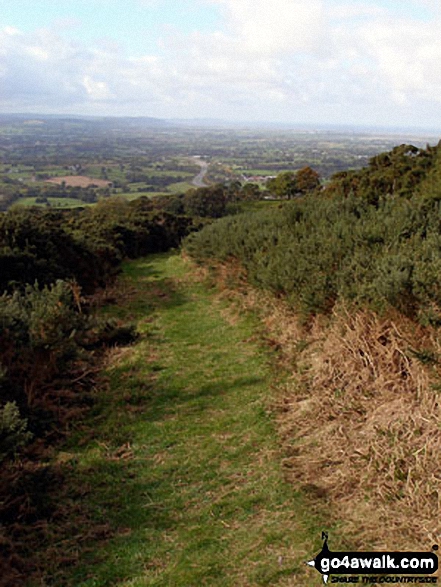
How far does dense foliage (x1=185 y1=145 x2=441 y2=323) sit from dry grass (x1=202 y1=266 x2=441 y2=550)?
1.13 ft

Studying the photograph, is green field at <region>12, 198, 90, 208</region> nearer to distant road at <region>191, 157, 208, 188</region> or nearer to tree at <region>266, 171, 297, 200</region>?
distant road at <region>191, 157, 208, 188</region>

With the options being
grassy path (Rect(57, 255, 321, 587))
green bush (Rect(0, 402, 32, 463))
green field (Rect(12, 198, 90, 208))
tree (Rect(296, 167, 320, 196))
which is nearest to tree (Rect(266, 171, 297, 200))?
tree (Rect(296, 167, 320, 196))

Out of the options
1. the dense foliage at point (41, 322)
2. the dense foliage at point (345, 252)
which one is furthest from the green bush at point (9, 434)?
the dense foliage at point (345, 252)

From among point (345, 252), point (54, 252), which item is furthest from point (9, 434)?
point (54, 252)

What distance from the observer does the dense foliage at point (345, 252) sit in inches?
217

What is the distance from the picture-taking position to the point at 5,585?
3428 mm

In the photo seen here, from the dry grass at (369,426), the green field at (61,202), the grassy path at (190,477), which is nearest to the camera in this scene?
the grassy path at (190,477)

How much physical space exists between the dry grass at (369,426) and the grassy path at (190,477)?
1.14ft

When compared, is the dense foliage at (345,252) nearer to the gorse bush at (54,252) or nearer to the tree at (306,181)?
the gorse bush at (54,252)

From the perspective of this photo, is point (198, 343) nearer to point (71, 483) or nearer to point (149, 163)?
point (71, 483)

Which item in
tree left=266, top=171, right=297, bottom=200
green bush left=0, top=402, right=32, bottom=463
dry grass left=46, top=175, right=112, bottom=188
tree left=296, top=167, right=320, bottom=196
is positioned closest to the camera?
green bush left=0, top=402, right=32, bottom=463

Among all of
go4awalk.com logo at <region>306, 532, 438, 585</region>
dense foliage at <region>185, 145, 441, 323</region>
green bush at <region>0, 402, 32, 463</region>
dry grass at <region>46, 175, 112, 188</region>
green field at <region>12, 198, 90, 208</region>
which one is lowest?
green field at <region>12, 198, 90, 208</region>

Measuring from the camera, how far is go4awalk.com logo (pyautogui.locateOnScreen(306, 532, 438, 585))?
3.18 metres

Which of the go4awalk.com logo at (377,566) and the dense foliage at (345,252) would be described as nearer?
the go4awalk.com logo at (377,566)
